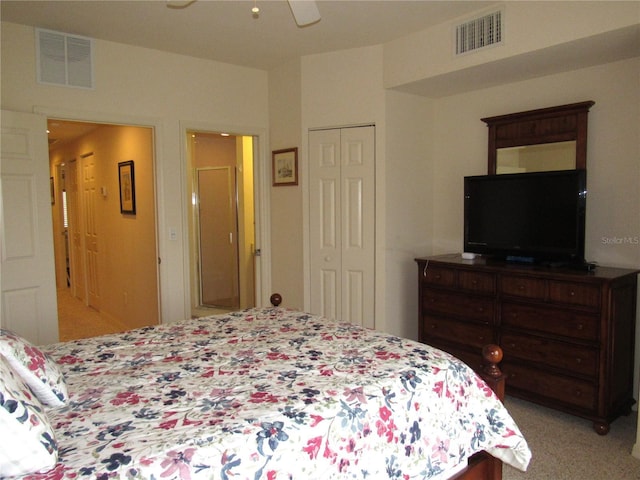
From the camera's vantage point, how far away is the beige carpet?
2.28 metres

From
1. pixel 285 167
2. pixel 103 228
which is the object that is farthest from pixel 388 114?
pixel 103 228

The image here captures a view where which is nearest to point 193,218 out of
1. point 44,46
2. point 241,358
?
point 44,46

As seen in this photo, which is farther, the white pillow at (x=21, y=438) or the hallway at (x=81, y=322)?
the hallway at (x=81, y=322)

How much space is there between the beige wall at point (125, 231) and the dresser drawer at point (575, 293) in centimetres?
314

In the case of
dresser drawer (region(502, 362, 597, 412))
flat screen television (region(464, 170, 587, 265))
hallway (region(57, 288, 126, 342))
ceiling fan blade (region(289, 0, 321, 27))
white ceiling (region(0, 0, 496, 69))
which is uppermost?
white ceiling (region(0, 0, 496, 69))

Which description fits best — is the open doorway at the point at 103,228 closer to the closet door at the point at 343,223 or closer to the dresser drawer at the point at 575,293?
the closet door at the point at 343,223

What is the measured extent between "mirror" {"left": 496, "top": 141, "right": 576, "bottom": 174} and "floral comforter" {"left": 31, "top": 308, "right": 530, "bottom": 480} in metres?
2.01

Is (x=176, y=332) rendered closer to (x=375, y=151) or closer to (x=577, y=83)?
(x=375, y=151)

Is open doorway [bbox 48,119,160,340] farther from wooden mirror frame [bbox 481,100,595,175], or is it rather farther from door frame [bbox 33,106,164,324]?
wooden mirror frame [bbox 481,100,595,175]

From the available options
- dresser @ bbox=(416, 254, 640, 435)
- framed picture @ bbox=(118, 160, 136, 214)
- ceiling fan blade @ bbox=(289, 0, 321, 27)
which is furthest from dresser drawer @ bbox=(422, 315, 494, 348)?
framed picture @ bbox=(118, 160, 136, 214)

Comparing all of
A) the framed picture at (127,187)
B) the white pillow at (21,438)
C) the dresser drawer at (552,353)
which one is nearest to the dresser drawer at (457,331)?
the dresser drawer at (552,353)

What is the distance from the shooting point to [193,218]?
570cm

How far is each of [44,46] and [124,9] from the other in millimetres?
743

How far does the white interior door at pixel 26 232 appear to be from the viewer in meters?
2.97
